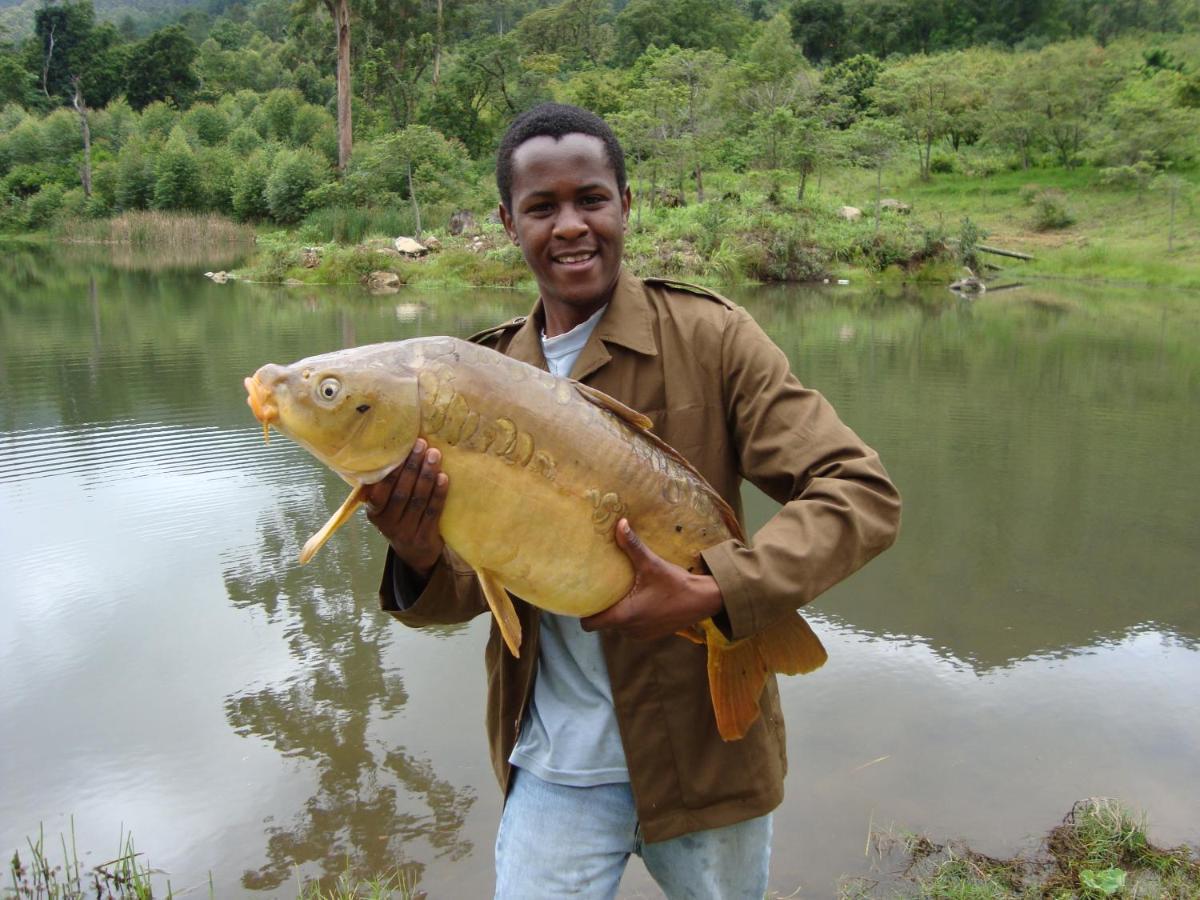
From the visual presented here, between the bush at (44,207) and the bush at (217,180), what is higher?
the bush at (217,180)

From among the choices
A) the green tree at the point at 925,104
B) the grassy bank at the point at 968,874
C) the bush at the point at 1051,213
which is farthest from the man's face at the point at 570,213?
the green tree at the point at 925,104

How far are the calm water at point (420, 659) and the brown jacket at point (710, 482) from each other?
1.50 metres

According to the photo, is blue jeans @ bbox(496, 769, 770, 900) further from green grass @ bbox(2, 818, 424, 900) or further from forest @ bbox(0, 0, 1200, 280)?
forest @ bbox(0, 0, 1200, 280)

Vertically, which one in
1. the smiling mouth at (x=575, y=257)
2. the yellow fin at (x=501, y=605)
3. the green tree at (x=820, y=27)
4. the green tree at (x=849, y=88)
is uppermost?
the green tree at (x=820, y=27)

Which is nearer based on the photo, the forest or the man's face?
the man's face

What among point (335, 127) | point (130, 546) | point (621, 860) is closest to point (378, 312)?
point (130, 546)

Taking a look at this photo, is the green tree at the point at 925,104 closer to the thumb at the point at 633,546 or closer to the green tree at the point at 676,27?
the green tree at the point at 676,27

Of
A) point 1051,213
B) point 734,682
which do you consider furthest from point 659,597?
point 1051,213

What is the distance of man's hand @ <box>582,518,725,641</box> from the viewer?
146cm

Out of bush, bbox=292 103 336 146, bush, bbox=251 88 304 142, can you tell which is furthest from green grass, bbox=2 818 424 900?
bush, bbox=251 88 304 142

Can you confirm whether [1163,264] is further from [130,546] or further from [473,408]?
[473,408]

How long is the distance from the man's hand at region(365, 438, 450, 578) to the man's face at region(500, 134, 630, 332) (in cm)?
54

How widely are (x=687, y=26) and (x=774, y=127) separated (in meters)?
31.8

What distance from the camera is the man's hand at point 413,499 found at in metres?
1.42
